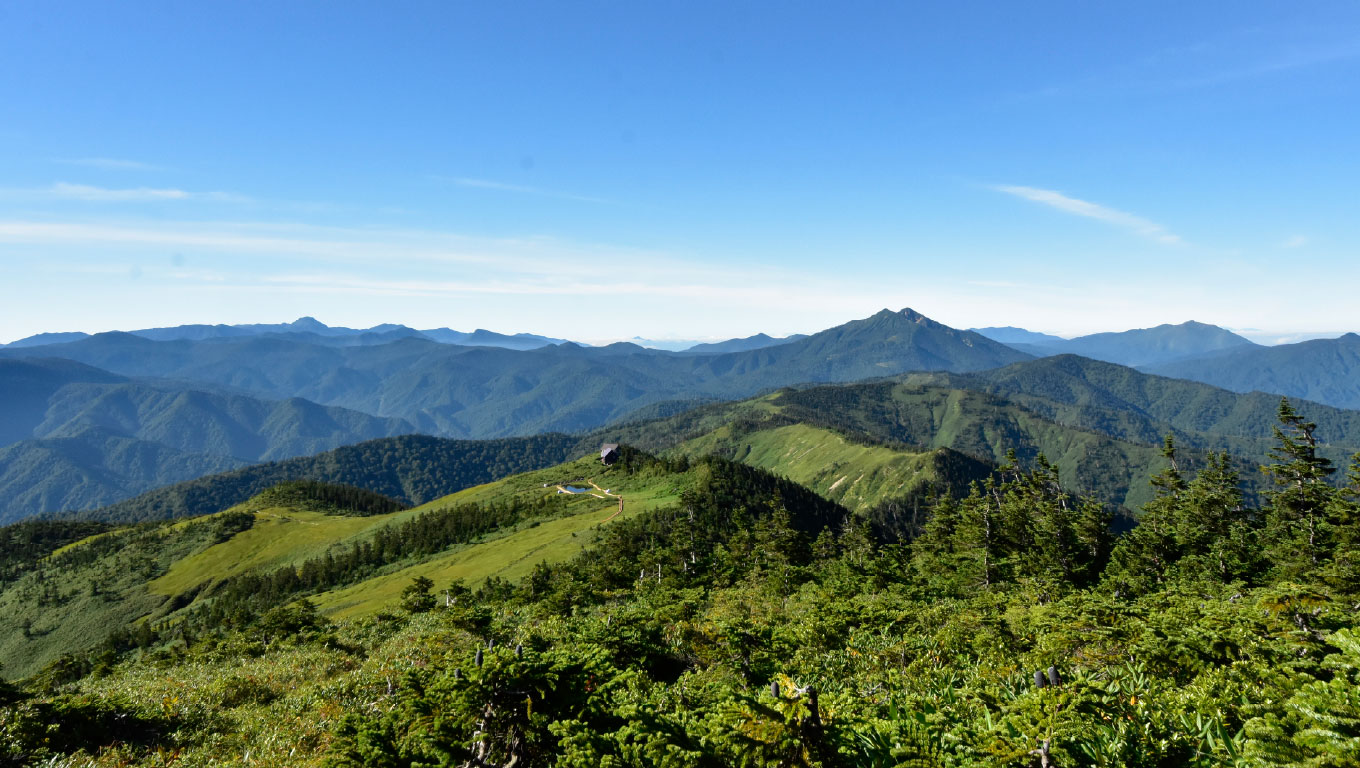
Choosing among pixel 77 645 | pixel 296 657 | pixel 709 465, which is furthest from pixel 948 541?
pixel 77 645

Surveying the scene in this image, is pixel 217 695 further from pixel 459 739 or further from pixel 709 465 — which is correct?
pixel 709 465

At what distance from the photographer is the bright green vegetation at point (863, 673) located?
1127 centimetres

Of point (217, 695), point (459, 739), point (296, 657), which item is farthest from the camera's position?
point (296, 657)

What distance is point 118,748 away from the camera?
21125 millimetres

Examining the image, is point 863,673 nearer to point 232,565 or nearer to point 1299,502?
point 1299,502

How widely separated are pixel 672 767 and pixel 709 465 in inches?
7185

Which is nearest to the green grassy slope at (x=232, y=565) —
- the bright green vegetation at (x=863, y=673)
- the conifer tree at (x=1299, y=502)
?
the bright green vegetation at (x=863, y=673)

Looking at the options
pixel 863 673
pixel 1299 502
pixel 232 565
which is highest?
pixel 1299 502

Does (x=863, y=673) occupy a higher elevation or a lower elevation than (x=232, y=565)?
higher

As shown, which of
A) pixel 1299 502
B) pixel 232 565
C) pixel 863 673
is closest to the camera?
pixel 863 673

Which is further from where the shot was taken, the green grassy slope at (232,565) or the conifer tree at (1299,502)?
the green grassy slope at (232,565)

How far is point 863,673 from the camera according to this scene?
2461 centimetres

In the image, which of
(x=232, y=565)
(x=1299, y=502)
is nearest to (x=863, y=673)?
(x=1299, y=502)

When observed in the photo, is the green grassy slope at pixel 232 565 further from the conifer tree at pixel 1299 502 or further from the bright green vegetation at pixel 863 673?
the conifer tree at pixel 1299 502
